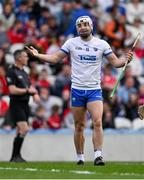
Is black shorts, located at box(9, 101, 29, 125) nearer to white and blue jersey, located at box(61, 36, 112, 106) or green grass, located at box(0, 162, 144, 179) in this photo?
green grass, located at box(0, 162, 144, 179)

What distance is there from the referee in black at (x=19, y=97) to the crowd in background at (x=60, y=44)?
318 centimetres

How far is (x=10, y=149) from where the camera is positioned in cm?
1956

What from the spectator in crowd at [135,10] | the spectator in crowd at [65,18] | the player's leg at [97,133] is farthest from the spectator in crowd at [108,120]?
the spectator in crowd at [135,10]

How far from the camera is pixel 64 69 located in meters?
23.6

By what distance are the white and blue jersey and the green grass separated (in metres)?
1.36

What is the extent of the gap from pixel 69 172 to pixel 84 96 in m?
1.91

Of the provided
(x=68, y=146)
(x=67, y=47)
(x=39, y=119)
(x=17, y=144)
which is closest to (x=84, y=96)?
(x=67, y=47)

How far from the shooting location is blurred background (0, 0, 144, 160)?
65.4 feet

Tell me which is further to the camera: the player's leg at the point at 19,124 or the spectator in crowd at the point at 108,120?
the spectator in crowd at the point at 108,120

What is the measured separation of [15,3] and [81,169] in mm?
12549

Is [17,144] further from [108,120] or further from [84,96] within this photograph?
[108,120]

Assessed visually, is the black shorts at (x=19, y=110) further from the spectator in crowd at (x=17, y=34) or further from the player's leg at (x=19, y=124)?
the spectator in crowd at (x=17, y=34)

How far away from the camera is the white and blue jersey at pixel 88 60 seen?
49.2ft

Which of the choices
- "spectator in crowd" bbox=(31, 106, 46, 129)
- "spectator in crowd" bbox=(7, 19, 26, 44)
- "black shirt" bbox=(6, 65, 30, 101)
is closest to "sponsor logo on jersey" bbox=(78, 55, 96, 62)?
"black shirt" bbox=(6, 65, 30, 101)
